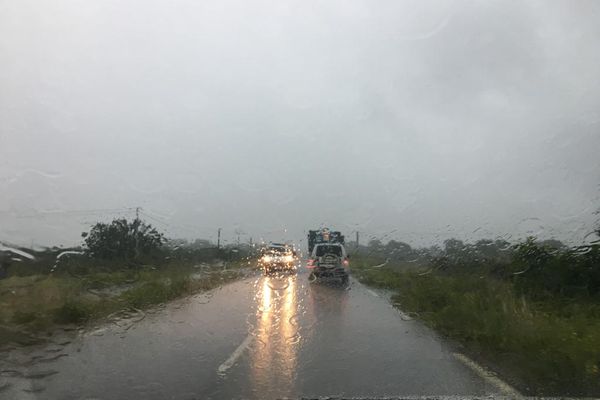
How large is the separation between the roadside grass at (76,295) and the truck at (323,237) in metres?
22.1

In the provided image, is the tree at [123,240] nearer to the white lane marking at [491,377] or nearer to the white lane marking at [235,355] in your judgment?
the white lane marking at [235,355]

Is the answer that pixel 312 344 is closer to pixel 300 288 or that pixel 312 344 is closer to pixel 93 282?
pixel 93 282

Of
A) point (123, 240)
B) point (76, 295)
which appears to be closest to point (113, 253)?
point (123, 240)

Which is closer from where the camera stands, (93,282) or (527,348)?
(527,348)

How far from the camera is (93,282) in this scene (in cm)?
1462

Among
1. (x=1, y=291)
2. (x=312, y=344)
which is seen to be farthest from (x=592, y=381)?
(x=1, y=291)

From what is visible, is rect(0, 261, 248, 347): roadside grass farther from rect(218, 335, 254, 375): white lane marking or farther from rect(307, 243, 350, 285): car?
rect(307, 243, 350, 285): car

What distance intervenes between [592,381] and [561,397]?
3.00 ft

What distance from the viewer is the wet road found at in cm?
616

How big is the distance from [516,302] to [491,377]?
5.48 metres

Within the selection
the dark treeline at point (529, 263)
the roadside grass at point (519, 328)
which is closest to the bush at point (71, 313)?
the roadside grass at point (519, 328)

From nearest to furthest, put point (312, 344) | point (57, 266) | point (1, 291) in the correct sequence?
point (312, 344)
point (1, 291)
point (57, 266)

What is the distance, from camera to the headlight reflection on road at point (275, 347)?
21.1 feet

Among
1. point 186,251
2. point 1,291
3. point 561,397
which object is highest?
point 186,251
